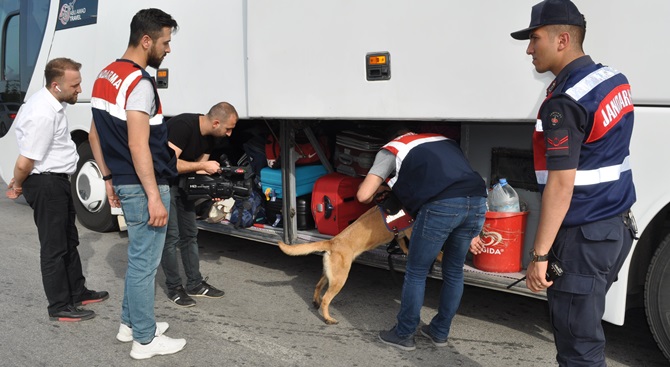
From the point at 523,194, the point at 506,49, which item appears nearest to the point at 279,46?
the point at 506,49

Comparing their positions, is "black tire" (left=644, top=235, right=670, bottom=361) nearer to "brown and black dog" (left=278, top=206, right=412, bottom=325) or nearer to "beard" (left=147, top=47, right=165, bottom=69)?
"brown and black dog" (left=278, top=206, right=412, bottom=325)

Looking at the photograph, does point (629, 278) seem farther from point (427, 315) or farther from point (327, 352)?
point (327, 352)

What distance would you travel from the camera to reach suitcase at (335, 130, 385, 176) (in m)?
4.47

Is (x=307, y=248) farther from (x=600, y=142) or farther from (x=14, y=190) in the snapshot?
(x=600, y=142)

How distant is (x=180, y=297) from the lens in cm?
443

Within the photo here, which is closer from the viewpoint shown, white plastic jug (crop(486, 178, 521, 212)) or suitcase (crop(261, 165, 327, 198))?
white plastic jug (crop(486, 178, 521, 212))

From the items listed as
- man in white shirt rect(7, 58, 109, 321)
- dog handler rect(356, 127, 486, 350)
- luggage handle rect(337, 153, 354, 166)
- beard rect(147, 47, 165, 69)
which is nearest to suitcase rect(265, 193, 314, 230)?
luggage handle rect(337, 153, 354, 166)

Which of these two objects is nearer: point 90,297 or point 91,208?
point 90,297

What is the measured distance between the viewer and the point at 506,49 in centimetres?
319

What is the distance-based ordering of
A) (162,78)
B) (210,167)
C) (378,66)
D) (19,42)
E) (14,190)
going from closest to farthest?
1. (378,66)
2. (14,190)
3. (210,167)
4. (162,78)
5. (19,42)

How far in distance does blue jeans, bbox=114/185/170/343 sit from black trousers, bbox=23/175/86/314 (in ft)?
2.86

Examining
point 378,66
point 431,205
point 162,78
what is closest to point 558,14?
point 431,205

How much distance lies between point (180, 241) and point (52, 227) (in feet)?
2.88

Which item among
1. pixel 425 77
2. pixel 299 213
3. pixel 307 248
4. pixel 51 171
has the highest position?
pixel 425 77
